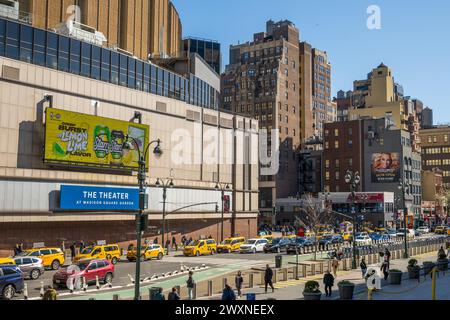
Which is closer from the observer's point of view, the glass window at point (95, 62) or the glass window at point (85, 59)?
the glass window at point (85, 59)

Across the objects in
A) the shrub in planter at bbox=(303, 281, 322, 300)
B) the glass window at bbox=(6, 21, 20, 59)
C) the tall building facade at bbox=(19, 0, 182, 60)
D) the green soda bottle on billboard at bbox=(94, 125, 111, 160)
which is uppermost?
the tall building facade at bbox=(19, 0, 182, 60)

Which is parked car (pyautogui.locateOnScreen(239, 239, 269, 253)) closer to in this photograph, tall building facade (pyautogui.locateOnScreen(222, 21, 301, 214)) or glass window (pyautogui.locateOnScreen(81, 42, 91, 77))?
glass window (pyautogui.locateOnScreen(81, 42, 91, 77))

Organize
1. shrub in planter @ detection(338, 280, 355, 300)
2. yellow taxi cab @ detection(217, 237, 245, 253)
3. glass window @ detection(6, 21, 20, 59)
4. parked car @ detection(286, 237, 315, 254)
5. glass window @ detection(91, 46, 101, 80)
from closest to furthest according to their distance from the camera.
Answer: shrub in planter @ detection(338, 280, 355, 300) → glass window @ detection(6, 21, 20, 59) → parked car @ detection(286, 237, 315, 254) → yellow taxi cab @ detection(217, 237, 245, 253) → glass window @ detection(91, 46, 101, 80)

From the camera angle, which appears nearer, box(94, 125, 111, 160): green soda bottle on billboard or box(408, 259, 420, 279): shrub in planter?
box(408, 259, 420, 279): shrub in planter

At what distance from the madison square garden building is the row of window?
0.12 meters

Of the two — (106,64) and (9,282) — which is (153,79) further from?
(9,282)

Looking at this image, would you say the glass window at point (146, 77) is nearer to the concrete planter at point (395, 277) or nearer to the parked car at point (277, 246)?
the parked car at point (277, 246)

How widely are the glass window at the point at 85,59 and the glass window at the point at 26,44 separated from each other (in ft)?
22.1

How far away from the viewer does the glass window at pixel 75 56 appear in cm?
5838

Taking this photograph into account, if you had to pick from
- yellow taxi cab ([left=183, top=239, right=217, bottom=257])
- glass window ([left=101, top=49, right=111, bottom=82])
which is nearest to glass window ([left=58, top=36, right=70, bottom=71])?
glass window ([left=101, top=49, right=111, bottom=82])

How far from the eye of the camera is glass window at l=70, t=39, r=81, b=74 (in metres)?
58.4

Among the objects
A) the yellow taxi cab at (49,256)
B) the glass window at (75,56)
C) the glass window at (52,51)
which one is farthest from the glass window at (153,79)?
the yellow taxi cab at (49,256)

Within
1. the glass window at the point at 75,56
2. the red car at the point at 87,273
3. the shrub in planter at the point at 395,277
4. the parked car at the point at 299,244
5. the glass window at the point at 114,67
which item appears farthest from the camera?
the glass window at the point at 114,67

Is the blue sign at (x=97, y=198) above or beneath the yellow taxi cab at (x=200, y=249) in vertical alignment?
above
